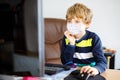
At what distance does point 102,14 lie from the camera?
3055 millimetres

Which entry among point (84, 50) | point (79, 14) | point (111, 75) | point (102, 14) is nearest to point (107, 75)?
point (111, 75)

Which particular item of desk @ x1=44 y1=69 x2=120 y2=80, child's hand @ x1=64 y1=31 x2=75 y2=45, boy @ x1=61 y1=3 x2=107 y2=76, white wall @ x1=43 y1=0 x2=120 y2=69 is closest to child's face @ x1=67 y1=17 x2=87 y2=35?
boy @ x1=61 y1=3 x2=107 y2=76

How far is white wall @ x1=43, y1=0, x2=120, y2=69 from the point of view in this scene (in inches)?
119

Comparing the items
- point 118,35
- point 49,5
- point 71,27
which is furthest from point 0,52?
point 118,35

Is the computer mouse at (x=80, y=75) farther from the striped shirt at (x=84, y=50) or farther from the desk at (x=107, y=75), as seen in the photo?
the striped shirt at (x=84, y=50)

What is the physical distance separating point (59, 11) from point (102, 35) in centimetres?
69

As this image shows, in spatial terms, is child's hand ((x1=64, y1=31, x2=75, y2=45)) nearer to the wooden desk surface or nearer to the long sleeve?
the long sleeve

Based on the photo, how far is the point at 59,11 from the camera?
3057 mm

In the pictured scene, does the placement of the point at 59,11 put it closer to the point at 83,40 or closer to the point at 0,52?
the point at 83,40

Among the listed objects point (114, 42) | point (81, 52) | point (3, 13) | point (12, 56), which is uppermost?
point (3, 13)

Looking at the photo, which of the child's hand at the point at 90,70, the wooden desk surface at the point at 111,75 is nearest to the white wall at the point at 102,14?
the wooden desk surface at the point at 111,75

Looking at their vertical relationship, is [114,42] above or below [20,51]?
below

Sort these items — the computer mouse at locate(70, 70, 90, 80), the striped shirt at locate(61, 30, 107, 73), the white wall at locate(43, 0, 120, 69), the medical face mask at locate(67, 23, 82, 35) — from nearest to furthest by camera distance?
the computer mouse at locate(70, 70, 90, 80)
the medical face mask at locate(67, 23, 82, 35)
the striped shirt at locate(61, 30, 107, 73)
the white wall at locate(43, 0, 120, 69)

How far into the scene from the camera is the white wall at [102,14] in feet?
Result: 9.95
